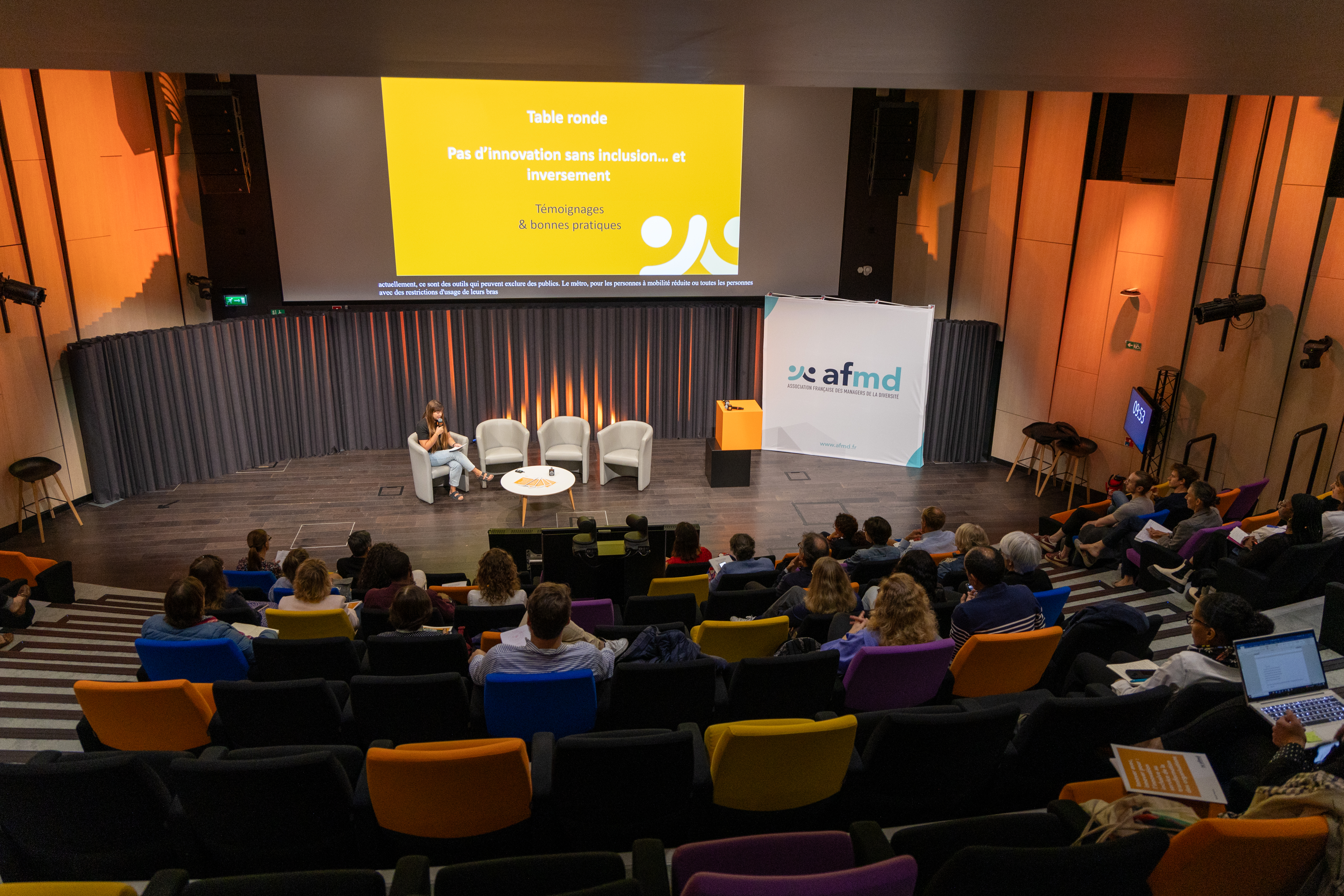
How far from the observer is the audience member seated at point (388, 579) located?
4918 mm

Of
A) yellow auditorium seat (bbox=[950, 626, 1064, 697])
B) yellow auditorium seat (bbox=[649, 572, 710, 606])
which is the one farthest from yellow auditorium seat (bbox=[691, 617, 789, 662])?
yellow auditorium seat (bbox=[649, 572, 710, 606])

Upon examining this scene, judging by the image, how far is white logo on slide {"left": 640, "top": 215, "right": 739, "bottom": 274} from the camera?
10.6 metres

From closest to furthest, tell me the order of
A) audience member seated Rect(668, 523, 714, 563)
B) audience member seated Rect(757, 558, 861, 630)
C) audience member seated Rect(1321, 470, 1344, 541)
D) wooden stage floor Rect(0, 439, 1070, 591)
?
audience member seated Rect(757, 558, 861, 630), audience member seated Rect(1321, 470, 1344, 541), audience member seated Rect(668, 523, 714, 563), wooden stage floor Rect(0, 439, 1070, 591)

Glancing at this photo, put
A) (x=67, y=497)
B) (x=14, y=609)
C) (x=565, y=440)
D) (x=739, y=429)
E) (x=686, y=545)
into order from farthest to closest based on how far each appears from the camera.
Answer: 1. (x=565, y=440)
2. (x=739, y=429)
3. (x=67, y=497)
4. (x=686, y=545)
5. (x=14, y=609)

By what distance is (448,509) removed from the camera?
9.26 metres

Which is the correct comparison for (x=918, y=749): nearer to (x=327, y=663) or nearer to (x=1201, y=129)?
(x=327, y=663)

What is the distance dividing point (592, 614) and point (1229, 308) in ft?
20.2

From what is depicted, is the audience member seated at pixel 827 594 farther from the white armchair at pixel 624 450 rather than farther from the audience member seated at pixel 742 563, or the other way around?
the white armchair at pixel 624 450

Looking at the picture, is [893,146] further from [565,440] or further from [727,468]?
[565,440]

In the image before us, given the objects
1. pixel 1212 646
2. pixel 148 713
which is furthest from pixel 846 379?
pixel 148 713

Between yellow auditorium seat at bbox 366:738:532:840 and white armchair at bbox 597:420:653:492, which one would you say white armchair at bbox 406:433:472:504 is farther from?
yellow auditorium seat at bbox 366:738:532:840

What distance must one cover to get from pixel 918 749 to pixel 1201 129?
7.41 meters

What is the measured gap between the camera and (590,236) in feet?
34.4

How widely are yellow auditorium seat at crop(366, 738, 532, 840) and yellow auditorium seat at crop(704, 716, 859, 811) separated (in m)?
0.68
